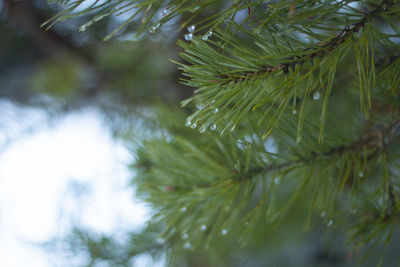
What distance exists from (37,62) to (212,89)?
Answer: 0.57 meters

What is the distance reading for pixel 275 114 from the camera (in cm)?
19

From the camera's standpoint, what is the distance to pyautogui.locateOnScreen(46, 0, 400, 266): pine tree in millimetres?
182

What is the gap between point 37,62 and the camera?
64 cm

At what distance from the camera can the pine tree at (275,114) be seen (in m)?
0.18

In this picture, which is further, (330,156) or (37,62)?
(37,62)

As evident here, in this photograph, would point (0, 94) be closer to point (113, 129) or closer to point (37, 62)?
point (37, 62)

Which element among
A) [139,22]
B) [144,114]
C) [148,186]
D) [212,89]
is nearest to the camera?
[212,89]

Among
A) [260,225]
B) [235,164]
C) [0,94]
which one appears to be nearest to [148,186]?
[235,164]

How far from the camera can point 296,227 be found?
640 millimetres

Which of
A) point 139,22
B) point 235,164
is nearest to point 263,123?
point 235,164

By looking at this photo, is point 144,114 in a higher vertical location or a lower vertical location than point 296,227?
higher

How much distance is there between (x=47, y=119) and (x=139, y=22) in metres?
0.36

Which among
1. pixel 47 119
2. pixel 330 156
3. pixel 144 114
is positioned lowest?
pixel 330 156

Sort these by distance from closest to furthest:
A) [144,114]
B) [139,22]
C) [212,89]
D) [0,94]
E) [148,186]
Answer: [212,89] < [148,186] < [139,22] < [144,114] < [0,94]
